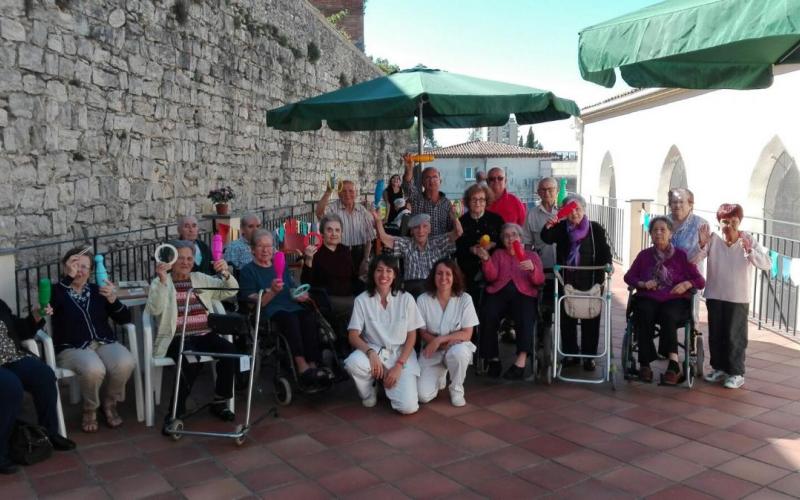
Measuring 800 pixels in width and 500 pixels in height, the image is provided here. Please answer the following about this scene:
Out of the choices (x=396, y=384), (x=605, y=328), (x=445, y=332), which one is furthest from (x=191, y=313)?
(x=605, y=328)

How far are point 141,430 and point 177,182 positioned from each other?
4471 millimetres

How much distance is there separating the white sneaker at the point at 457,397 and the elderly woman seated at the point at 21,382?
Result: 2.29 meters

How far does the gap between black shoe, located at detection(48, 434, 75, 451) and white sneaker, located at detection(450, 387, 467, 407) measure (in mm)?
2290

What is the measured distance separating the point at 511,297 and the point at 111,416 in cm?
278

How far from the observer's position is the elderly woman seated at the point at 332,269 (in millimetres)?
5020

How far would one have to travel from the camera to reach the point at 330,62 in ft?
46.0

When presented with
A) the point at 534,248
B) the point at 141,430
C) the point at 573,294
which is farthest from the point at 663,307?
the point at 141,430

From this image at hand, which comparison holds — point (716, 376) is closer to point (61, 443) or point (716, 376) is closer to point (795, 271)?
point (795, 271)

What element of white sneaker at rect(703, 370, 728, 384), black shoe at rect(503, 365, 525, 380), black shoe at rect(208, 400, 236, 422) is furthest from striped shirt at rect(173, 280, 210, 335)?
white sneaker at rect(703, 370, 728, 384)

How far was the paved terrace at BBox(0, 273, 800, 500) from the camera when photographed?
10.7 ft

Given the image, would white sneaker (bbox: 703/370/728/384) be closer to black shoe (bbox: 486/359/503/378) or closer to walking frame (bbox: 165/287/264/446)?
black shoe (bbox: 486/359/503/378)

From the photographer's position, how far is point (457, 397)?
4477 mm

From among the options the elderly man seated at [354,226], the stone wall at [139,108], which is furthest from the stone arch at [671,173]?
the elderly man seated at [354,226]

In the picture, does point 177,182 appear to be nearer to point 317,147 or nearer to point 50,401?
point 50,401
